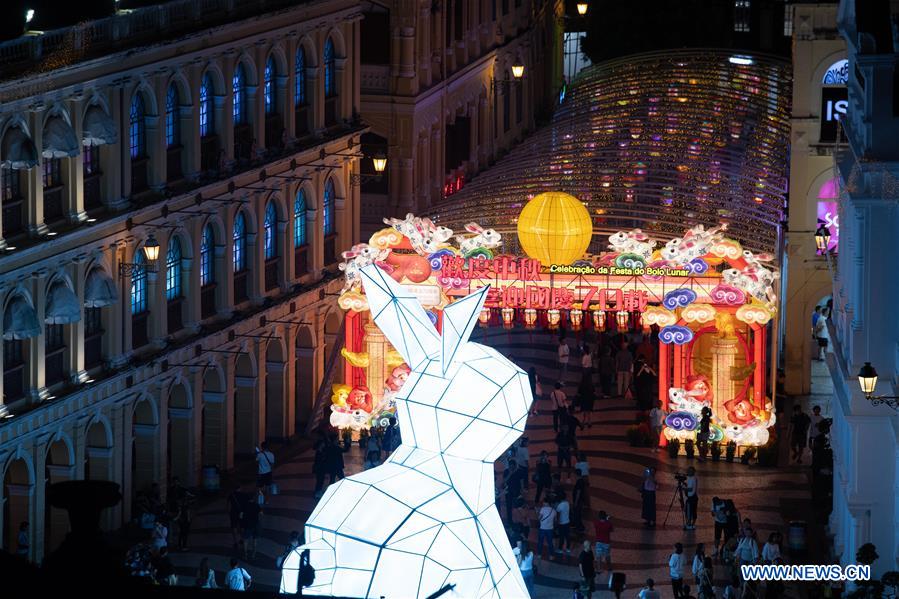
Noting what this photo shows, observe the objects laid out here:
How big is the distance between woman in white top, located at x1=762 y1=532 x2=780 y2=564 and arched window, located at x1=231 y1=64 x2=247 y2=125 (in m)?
19.8

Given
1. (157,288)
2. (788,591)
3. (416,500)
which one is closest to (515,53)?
(157,288)

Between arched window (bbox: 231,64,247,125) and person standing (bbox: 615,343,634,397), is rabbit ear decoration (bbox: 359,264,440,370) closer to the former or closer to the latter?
arched window (bbox: 231,64,247,125)

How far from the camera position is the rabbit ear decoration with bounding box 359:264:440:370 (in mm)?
25734

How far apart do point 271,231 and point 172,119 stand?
639 centimetres

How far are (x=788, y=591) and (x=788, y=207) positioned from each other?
21615 mm

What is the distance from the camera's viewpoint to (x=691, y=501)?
134ft

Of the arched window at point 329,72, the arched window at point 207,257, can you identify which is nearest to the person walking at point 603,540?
the arched window at point 207,257

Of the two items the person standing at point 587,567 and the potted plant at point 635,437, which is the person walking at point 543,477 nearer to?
the person standing at point 587,567

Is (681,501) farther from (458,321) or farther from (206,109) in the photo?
(458,321)

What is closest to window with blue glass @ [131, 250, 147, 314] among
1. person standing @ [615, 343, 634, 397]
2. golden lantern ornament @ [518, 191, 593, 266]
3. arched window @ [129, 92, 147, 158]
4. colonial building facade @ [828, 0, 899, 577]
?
arched window @ [129, 92, 147, 158]

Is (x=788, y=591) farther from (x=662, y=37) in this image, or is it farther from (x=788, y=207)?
(x=662, y=37)

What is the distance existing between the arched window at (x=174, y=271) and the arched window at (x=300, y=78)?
8445 millimetres

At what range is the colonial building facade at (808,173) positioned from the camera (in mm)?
55469

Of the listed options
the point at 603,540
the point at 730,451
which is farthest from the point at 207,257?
the point at 603,540
